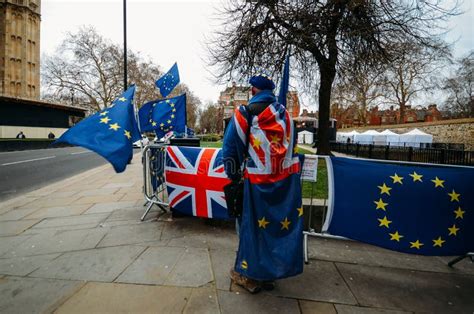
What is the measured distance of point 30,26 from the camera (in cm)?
5181

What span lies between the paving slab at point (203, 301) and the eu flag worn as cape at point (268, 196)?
341mm

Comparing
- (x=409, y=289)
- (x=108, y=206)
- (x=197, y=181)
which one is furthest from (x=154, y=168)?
(x=409, y=289)

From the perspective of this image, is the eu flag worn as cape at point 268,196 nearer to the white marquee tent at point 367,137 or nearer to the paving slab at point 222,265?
the paving slab at point 222,265

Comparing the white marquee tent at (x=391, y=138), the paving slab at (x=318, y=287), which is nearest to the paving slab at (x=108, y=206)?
the paving slab at (x=318, y=287)

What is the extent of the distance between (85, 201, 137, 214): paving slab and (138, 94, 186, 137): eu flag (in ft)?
5.34

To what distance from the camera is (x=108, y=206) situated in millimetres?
5512

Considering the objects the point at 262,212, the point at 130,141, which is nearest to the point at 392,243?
the point at 262,212

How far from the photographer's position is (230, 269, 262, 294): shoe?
8.31 feet

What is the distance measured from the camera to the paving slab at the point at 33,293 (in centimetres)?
227

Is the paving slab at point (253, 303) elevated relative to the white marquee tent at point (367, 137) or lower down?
lower down

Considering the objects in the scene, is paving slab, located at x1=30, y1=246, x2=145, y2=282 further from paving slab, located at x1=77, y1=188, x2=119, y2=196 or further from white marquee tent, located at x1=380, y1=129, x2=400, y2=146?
white marquee tent, located at x1=380, y1=129, x2=400, y2=146

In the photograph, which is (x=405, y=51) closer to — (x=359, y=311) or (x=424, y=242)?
(x=424, y=242)

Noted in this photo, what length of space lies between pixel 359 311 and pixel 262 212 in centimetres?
120

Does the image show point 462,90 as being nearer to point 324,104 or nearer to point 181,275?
point 324,104
